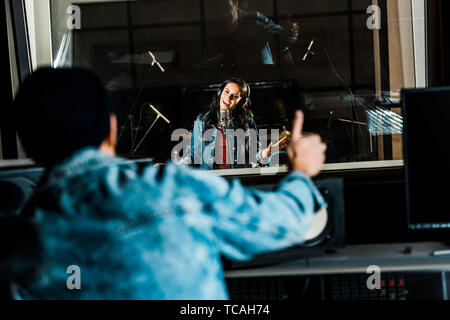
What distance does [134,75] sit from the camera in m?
4.39

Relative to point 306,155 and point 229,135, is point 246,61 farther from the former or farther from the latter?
point 306,155

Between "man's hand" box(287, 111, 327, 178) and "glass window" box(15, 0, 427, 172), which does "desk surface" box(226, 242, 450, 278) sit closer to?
"man's hand" box(287, 111, 327, 178)

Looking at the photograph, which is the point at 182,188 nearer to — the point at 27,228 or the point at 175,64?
the point at 27,228

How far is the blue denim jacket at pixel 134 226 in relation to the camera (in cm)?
70

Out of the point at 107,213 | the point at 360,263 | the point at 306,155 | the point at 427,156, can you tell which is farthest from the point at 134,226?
the point at 427,156

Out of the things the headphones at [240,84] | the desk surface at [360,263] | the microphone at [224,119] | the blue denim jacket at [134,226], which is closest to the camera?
the blue denim jacket at [134,226]

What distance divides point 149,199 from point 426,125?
2.89 feet

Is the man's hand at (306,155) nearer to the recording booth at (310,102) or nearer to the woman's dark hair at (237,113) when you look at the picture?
the recording booth at (310,102)

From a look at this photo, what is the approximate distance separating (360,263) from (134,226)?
2.50 feet

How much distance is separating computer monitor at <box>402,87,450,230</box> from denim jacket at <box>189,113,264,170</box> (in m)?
1.40

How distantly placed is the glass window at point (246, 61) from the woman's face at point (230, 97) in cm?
13

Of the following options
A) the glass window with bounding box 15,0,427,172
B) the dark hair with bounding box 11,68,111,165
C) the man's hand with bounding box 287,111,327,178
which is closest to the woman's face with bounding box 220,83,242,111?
the glass window with bounding box 15,0,427,172

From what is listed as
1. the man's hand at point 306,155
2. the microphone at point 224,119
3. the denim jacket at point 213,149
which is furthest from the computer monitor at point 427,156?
the microphone at point 224,119
